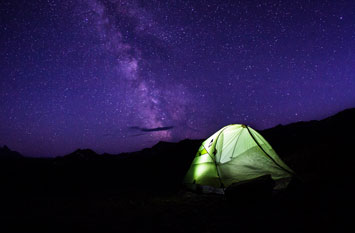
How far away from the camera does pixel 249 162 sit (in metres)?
7.11

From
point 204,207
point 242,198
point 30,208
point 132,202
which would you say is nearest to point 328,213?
point 242,198

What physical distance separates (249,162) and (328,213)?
144 inches

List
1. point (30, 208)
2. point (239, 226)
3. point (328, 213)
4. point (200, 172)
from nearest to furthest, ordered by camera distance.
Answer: point (328, 213) → point (239, 226) → point (30, 208) → point (200, 172)

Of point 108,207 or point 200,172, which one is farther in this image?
point 200,172

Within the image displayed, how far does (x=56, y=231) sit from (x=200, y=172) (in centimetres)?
536

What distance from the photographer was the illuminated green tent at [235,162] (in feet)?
22.0

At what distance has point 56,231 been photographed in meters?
3.54

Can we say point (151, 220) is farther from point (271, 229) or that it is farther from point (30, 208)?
point (30, 208)

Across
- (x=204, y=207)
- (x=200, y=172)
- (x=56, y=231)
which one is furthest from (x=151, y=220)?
(x=200, y=172)

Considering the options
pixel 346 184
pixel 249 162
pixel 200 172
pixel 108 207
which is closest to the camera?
pixel 346 184

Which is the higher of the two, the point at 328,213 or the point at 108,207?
the point at 328,213

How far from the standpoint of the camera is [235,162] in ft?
23.5

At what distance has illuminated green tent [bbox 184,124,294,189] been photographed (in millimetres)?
6699

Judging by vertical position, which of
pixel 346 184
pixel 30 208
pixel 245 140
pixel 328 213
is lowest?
pixel 30 208
